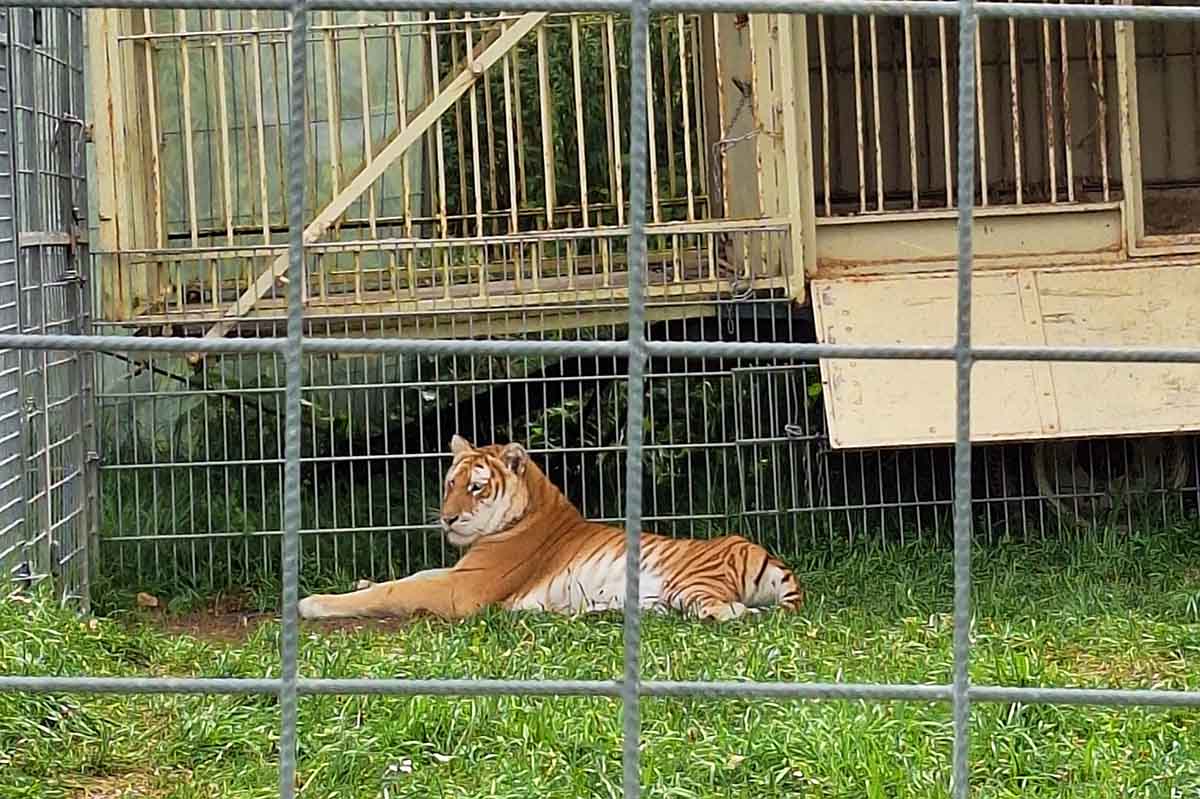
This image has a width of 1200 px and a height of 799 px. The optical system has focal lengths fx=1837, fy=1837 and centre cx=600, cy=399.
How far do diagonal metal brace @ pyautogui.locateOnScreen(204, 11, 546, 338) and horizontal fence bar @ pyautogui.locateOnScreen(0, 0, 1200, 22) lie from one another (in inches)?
149

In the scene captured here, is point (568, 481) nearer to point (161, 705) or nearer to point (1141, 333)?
point (1141, 333)

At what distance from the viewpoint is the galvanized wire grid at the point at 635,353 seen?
2234 millimetres

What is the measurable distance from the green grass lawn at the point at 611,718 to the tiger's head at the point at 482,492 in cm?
92

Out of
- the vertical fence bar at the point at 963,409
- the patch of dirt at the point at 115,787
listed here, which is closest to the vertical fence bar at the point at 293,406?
the vertical fence bar at the point at 963,409

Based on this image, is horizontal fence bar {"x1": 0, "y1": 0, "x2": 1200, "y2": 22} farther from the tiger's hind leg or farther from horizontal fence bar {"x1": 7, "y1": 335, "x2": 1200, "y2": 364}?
the tiger's hind leg

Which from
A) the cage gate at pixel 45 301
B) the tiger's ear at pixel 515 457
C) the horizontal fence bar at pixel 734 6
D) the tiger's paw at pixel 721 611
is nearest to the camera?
the horizontal fence bar at pixel 734 6

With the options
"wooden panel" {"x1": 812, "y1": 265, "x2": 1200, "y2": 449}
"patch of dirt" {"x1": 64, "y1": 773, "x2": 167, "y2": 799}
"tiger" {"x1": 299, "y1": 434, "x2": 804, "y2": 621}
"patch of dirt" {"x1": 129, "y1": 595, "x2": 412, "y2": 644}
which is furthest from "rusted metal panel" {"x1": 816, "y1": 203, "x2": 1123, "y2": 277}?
"patch of dirt" {"x1": 64, "y1": 773, "x2": 167, "y2": 799}

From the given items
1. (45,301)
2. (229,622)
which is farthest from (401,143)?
(229,622)

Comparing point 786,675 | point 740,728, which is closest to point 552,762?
point 740,728

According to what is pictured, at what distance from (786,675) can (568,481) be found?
2976mm

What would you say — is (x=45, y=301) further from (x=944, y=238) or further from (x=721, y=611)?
(x=944, y=238)

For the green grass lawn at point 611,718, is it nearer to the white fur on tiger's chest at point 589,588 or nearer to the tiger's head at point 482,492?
the white fur on tiger's chest at point 589,588

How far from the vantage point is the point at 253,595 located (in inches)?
265

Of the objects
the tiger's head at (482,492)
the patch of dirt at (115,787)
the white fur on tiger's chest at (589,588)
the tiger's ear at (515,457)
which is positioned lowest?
the patch of dirt at (115,787)
